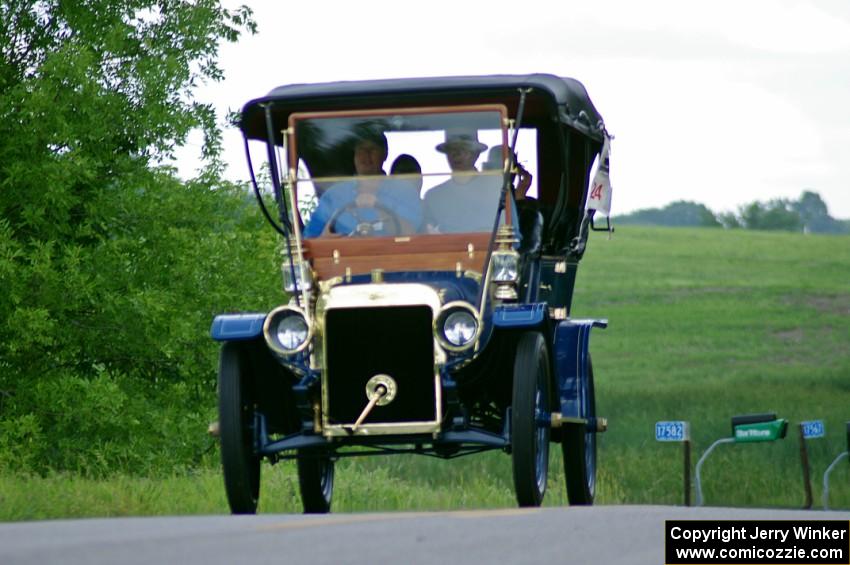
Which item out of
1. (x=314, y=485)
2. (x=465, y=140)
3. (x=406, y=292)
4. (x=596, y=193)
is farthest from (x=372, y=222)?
(x=596, y=193)

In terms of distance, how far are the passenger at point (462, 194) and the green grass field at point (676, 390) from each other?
10.3ft

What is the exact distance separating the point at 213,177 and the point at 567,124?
12346mm

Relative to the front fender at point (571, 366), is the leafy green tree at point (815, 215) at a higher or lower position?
higher

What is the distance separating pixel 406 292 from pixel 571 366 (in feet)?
8.13

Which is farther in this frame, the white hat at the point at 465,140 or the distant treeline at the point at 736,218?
the distant treeline at the point at 736,218

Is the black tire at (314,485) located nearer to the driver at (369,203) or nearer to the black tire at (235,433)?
the black tire at (235,433)

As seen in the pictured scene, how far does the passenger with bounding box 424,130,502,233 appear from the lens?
12102mm

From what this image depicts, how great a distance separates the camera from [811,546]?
800 cm

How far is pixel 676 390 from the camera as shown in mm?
44281

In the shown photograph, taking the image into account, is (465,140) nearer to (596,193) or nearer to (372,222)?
(372,222)

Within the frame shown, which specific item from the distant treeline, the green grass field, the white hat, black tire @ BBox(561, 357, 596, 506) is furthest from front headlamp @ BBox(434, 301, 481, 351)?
the distant treeline

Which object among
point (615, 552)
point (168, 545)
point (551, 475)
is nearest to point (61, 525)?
point (168, 545)

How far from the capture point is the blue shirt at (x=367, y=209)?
40.0ft

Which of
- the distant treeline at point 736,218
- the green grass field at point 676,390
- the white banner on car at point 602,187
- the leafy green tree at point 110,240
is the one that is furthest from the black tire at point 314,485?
the distant treeline at point 736,218
